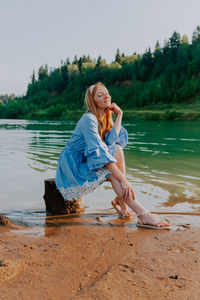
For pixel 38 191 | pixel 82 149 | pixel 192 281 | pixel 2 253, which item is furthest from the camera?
pixel 38 191

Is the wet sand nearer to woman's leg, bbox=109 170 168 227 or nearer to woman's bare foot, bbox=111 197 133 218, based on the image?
woman's leg, bbox=109 170 168 227

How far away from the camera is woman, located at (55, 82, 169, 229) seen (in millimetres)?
3889

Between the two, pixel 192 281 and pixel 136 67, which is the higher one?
pixel 136 67

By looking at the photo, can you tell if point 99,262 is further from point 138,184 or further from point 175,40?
point 175,40

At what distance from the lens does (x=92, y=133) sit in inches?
154

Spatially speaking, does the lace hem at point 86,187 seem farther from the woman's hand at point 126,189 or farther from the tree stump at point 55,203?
the tree stump at point 55,203

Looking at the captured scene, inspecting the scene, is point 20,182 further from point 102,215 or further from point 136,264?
point 136,264

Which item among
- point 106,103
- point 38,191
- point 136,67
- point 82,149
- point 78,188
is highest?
point 136,67

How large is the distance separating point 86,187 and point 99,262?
4.21ft

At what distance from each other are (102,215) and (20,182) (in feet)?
10.2

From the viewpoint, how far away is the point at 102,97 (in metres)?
4.25

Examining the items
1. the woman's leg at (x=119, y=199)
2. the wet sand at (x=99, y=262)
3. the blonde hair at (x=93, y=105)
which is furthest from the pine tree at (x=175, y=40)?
the wet sand at (x=99, y=262)

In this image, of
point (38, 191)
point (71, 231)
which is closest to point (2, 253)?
point (71, 231)

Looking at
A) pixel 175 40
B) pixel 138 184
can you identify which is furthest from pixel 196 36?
pixel 138 184
